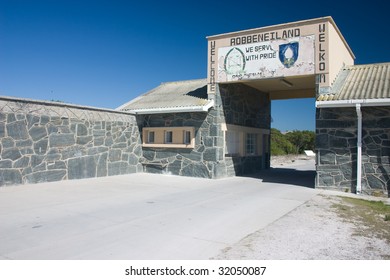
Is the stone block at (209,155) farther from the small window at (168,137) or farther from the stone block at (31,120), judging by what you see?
the stone block at (31,120)

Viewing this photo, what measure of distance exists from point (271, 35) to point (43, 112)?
855 centimetres

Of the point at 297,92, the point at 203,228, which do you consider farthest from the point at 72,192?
the point at 297,92

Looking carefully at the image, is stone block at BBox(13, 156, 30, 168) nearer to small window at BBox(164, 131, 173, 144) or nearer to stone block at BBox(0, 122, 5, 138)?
stone block at BBox(0, 122, 5, 138)

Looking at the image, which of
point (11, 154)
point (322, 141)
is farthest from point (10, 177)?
point (322, 141)

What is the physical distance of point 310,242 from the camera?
194 inches

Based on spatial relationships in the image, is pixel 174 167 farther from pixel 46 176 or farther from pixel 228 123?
pixel 46 176

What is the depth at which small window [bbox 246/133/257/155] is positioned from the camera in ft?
53.7

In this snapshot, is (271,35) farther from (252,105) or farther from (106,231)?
(106,231)

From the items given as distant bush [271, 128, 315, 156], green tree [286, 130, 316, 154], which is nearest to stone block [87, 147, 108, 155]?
distant bush [271, 128, 315, 156]

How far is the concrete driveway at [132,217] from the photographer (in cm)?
443

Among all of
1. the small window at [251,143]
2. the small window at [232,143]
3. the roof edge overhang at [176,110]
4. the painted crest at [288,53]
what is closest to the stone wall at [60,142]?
the roof edge overhang at [176,110]

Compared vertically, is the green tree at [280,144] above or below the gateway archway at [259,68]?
below

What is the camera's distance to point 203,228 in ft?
18.5

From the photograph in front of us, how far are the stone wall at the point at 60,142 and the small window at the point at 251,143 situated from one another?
5785mm
